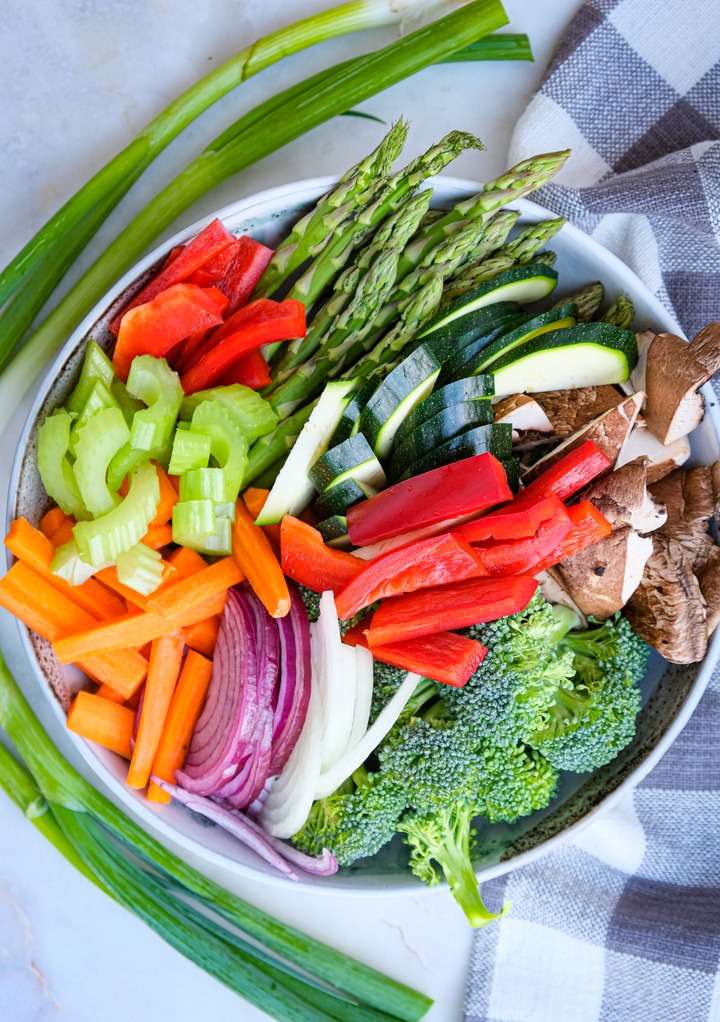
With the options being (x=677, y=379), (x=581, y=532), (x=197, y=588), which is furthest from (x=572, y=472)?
(x=197, y=588)

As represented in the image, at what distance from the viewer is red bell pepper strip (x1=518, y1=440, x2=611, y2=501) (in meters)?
1.96

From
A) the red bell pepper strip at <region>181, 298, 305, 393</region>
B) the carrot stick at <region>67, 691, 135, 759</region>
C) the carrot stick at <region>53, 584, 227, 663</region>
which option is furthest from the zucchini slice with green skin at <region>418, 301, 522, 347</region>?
the carrot stick at <region>67, 691, 135, 759</region>

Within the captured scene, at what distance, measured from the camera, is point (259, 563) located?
6.67 ft

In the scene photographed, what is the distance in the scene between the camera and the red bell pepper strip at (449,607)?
1909 millimetres

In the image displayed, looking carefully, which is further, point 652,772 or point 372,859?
point 652,772

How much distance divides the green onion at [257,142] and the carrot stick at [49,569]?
475 millimetres

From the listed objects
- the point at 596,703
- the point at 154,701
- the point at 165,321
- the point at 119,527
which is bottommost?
the point at 154,701

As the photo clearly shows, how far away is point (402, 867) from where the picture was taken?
2.30 meters

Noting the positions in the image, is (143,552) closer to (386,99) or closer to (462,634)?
(462,634)

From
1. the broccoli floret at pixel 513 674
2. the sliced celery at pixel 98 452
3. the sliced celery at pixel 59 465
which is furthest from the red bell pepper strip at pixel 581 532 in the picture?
the sliced celery at pixel 59 465

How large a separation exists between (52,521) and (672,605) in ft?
5.06

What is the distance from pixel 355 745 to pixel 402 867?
471mm

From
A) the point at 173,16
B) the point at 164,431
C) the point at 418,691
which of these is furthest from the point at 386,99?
the point at 418,691

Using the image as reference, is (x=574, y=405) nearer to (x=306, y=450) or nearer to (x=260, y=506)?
(x=306, y=450)
